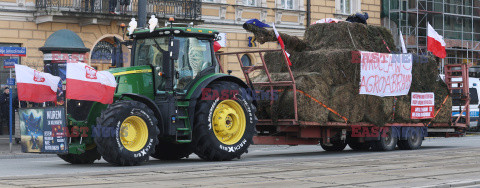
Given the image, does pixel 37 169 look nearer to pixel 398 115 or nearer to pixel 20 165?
pixel 20 165

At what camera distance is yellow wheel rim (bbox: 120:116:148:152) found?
15.6 metres

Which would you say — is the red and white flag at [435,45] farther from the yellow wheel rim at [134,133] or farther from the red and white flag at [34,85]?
the red and white flag at [34,85]

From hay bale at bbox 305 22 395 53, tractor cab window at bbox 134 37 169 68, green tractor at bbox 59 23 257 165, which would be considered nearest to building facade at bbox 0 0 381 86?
hay bale at bbox 305 22 395 53

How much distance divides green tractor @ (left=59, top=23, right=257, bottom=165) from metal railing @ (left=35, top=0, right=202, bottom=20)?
37.1 ft

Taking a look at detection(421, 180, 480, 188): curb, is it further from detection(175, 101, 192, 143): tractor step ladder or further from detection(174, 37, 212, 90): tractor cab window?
detection(174, 37, 212, 90): tractor cab window

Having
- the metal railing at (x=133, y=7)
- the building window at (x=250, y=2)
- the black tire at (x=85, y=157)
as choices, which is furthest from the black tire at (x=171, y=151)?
the building window at (x=250, y=2)

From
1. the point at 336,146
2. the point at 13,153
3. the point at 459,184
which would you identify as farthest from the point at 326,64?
the point at 13,153

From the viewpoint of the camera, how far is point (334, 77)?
19.9 m

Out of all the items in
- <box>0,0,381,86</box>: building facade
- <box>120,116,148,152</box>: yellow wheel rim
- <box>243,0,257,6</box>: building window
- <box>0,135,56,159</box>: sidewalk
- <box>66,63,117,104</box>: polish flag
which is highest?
<box>243,0,257,6</box>: building window

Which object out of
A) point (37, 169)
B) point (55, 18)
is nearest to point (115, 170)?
point (37, 169)

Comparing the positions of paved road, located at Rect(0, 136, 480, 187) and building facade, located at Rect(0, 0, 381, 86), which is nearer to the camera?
paved road, located at Rect(0, 136, 480, 187)

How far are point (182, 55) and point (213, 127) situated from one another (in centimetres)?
150

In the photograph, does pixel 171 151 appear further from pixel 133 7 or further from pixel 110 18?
pixel 133 7

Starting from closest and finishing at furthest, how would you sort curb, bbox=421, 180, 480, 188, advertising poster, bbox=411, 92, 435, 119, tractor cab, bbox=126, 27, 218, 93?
curb, bbox=421, 180, 480, 188 < tractor cab, bbox=126, 27, 218, 93 < advertising poster, bbox=411, 92, 435, 119
